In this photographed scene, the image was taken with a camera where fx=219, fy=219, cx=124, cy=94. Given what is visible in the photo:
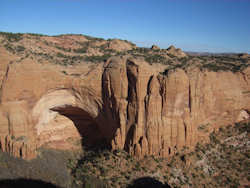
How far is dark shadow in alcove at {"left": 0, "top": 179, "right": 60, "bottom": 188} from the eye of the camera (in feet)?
53.8

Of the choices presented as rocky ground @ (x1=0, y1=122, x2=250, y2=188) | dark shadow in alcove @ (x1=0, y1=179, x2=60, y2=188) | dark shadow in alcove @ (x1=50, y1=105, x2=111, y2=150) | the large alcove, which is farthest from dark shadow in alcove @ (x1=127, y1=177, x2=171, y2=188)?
dark shadow in alcove @ (x1=0, y1=179, x2=60, y2=188)

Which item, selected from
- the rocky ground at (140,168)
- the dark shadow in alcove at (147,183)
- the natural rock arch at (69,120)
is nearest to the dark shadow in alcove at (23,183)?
the rocky ground at (140,168)

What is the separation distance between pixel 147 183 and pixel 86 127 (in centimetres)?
1036

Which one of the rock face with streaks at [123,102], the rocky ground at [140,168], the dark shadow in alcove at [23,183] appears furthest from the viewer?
the rock face with streaks at [123,102]

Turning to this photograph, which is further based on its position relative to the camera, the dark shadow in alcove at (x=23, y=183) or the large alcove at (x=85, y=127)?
the large alcove at (x=85, y=127)

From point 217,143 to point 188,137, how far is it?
3.81 meters

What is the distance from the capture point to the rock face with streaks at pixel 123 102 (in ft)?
63.3

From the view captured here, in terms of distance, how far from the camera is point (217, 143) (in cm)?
2205

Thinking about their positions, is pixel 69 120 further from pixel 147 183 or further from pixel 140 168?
pixel 147 183

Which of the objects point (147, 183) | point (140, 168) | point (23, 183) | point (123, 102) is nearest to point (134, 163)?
point (140, 168)

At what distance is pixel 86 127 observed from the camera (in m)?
25.6

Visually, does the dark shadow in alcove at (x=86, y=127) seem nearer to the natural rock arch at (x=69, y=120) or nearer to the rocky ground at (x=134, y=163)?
the natural rock arch at (x=69, y=120)

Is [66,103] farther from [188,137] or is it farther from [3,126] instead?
[188,137]

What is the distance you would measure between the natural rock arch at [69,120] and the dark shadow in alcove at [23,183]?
4.74m
